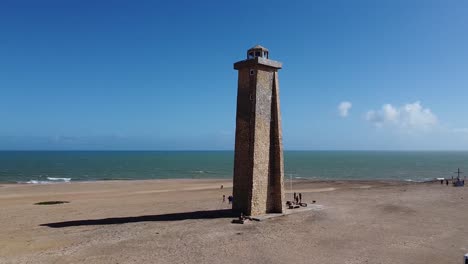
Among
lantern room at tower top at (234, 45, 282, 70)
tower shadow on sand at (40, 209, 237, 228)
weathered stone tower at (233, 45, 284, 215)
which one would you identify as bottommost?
tower shadow on sand at (40, 209, 237, 228)

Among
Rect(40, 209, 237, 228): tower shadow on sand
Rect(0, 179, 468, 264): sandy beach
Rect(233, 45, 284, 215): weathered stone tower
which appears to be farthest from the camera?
Rect(233, 45, 284, 215): weathered stone tower

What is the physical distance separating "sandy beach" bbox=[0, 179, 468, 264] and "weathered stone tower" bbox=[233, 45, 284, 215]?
154cm

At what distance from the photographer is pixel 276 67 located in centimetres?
2353

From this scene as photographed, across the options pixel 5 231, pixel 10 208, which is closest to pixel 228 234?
pixel 5 231

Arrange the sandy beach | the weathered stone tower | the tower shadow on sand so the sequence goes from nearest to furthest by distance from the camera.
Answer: the sandy beach
the tower shadow on sand
the weathered stone tower

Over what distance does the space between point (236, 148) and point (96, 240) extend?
9132 mm

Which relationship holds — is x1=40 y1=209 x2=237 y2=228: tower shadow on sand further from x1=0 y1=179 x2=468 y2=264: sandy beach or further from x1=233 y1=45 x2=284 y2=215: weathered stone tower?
x1=233 y1=45 x2=284 y2=215: weathered stone tower

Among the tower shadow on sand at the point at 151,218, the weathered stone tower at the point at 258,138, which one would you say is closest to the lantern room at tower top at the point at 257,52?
the weathered stone tower at the point at 258,138

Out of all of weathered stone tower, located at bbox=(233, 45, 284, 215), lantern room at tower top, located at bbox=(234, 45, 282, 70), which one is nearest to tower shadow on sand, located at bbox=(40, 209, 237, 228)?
weathered stone tower, located at bbox=(233, 45, 284, 215)

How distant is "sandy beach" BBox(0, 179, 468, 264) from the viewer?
15500 mm

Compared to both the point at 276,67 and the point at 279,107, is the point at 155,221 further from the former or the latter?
the point at 276,67

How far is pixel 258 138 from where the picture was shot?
2261 cm

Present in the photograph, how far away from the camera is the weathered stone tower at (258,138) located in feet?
73.5

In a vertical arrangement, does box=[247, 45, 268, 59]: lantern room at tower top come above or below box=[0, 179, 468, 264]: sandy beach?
above
